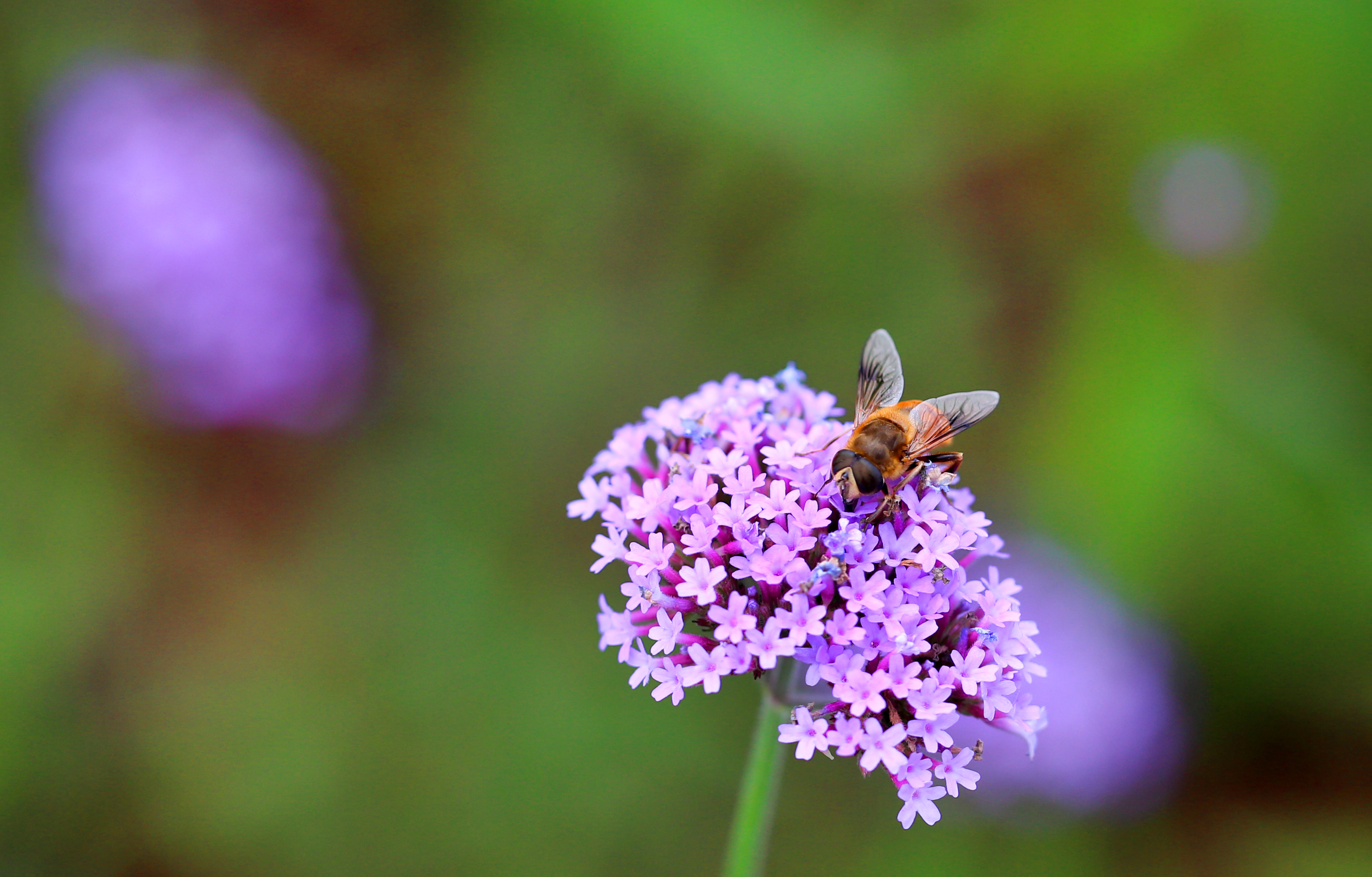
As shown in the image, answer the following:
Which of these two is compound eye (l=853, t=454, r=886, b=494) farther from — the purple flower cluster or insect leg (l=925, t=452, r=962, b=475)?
insect leg (l=925, t=452, r=962, b=475)

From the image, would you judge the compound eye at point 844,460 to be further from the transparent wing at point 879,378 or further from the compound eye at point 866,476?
the transparent wing at point 879,378

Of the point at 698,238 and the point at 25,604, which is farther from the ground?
the point at 698,238

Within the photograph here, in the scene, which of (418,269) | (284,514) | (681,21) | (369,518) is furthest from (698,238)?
(284,514)

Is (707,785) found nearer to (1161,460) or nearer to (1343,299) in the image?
(1161,460)

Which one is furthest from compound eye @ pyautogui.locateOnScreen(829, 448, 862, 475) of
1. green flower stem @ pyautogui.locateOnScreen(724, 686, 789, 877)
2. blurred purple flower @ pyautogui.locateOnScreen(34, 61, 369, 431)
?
blurred purple flower @ pyautogui.locateOnScreen(34, 61, 369, 431)

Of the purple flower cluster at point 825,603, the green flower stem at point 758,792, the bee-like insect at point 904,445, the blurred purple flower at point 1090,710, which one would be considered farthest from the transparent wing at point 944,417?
the blurred purple flower at point 1090,710

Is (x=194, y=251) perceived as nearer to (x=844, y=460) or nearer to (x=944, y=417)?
(x=844, y=460)
